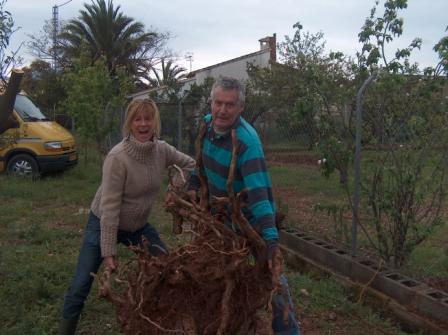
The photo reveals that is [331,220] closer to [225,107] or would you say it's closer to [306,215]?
[306,215]

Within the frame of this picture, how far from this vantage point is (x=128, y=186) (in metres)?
3.45

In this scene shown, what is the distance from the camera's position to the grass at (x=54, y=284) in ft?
14.0

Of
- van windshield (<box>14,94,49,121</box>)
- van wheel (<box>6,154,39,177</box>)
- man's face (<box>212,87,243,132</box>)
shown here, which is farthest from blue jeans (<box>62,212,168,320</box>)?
van windshield (<box>14,94,49,121</box>)

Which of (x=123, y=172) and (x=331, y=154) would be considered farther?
(x=331, y=154)

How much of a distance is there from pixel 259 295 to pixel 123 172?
1.38 m

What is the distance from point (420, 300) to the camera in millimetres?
4426

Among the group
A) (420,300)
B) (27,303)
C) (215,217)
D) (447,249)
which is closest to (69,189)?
(27,303)

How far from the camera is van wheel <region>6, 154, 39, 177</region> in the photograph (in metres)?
11.6

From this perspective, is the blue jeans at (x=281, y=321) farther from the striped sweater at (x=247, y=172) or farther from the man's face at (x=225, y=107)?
the man's face at (x=225, y=107)

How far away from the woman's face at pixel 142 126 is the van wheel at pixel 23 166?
8.79 m

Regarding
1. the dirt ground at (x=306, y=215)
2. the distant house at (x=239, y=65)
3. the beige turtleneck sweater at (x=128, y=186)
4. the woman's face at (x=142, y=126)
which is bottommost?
the dirt ground at (x=306, y=215)

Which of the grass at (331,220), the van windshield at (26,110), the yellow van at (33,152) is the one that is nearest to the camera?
the grass at (331,220)

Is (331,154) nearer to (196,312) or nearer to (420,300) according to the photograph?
(420,300)

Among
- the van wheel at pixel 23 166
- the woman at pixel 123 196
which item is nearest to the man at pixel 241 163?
the woman at pixel 123 196
